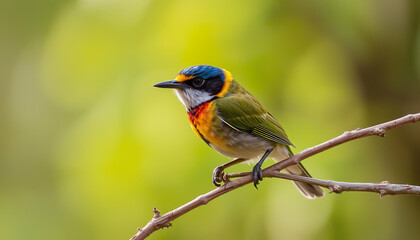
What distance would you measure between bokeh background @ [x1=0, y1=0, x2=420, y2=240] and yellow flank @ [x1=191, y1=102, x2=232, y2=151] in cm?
66

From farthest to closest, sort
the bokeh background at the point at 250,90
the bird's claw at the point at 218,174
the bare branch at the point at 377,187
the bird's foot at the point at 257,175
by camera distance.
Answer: the bokeh background at the point at 250,90 → the bird's claw at the point at 218,174 → the bird's foot at the point at 257,175 → the bare branch at the point at 377,187

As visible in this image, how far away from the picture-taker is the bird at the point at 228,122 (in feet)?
9.23

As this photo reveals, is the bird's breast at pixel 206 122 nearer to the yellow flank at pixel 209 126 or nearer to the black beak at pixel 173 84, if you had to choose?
the yellow flank at pixel 209 126

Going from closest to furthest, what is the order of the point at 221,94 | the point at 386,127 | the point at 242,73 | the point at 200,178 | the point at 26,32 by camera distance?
the point at 386,127 < the point at 221,94 < the point at 200,178 < the point at 242,73 < the point at 26,32

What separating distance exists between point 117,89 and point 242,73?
30.3 inches

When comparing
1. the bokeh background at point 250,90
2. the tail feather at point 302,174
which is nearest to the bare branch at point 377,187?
the tail feather at point 302,174

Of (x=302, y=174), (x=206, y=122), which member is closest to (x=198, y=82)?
(x=206, y=122)

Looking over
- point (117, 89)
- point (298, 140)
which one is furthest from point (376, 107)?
point (117, 89)

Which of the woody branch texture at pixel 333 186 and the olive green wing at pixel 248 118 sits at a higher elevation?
the olive green wing at pixel 248 118

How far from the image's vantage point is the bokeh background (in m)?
3.59

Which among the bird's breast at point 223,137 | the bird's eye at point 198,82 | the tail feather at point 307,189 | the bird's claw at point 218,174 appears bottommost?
the tail feather at point 307,189

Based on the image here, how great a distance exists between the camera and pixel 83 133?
12.7 ft

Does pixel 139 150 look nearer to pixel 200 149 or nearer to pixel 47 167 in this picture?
pixel 200 149

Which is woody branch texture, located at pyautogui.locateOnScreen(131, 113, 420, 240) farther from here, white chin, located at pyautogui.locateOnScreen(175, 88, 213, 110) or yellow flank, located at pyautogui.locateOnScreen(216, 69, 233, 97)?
yellow flank, located at pyautogui.locateOnScreen(216, 69, 233, 97)
